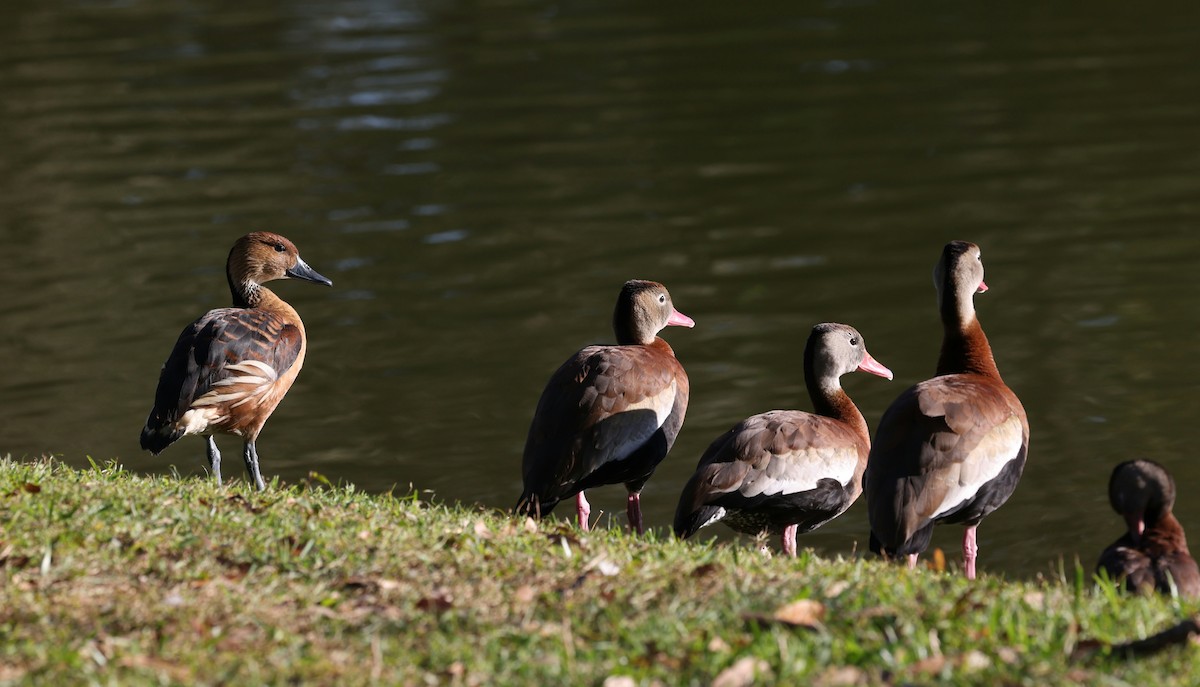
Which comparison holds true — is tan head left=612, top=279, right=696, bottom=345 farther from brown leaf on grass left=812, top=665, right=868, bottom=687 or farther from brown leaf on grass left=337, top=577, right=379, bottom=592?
brown leaf on grass left=812, top=665, right=868, bottom=687

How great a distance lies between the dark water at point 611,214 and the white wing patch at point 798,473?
238cm

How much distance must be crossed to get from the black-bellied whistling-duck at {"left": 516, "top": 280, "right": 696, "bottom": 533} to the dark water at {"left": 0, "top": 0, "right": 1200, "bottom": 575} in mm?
2394

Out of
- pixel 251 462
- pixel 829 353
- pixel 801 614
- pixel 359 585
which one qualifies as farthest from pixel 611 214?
pixel 801 614

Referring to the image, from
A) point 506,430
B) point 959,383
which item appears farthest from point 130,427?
point 959,383

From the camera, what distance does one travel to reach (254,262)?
10.7 m

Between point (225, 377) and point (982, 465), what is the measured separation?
4.31 metres

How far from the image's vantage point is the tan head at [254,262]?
419 inches

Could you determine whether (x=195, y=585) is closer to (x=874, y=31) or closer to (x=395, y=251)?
(x=395, y=251)

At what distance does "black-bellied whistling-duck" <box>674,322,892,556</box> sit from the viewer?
27.3 ft

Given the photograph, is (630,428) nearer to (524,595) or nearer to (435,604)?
(524,595)

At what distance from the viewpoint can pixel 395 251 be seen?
1877cm

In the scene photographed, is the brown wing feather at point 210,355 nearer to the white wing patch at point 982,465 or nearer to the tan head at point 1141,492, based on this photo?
the white wing patch at point 982,465

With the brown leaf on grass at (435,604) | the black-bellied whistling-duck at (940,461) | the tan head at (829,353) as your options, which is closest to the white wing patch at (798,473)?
the black-bellied whistling-duck at (940,461)

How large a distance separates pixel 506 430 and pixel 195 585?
7.58 metres
